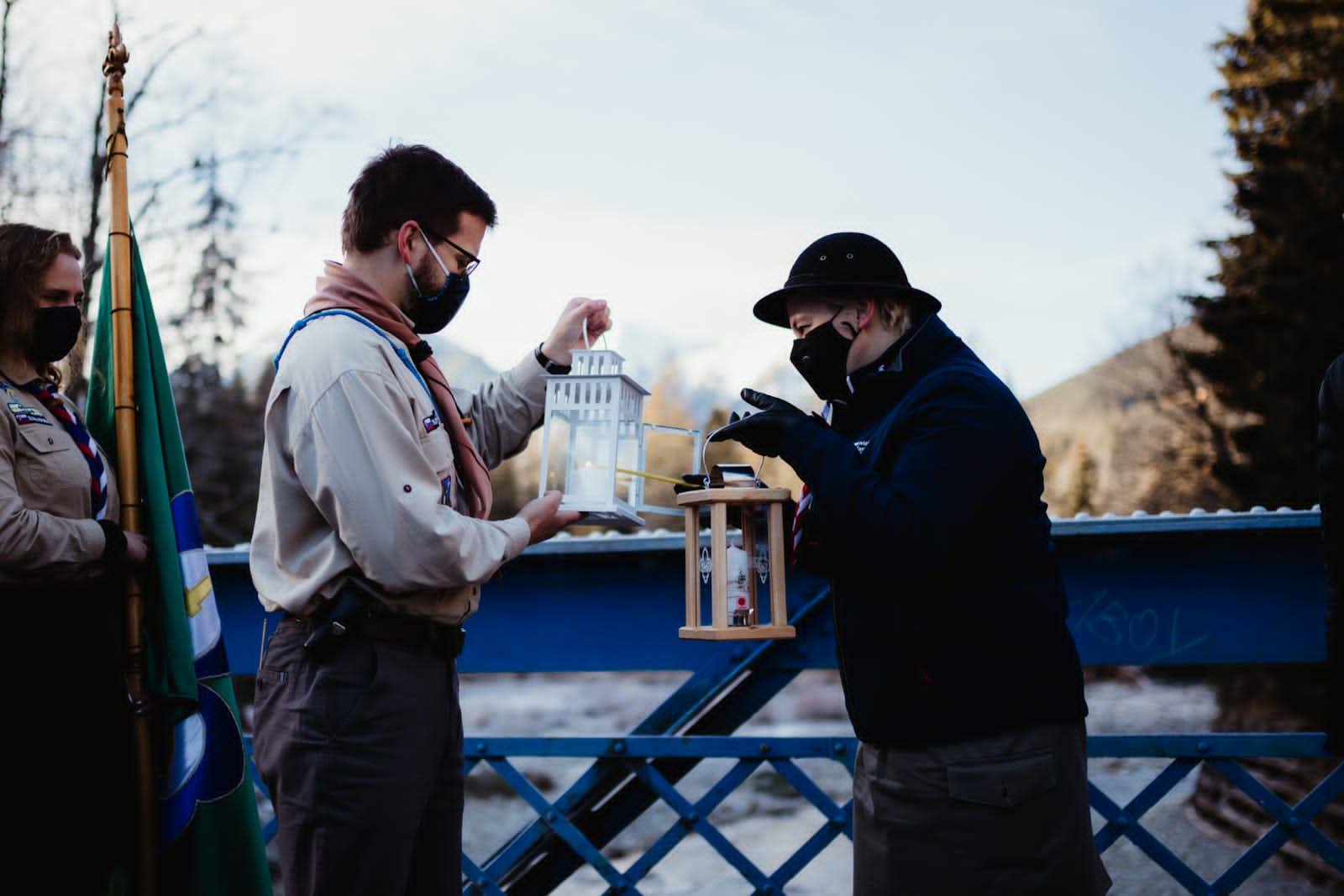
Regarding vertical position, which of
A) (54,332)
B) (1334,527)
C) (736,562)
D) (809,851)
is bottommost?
(809,851)

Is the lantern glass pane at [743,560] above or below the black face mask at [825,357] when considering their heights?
below

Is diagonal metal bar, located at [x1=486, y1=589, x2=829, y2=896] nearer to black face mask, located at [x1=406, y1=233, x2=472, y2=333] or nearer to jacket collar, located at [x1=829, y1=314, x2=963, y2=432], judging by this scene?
jacket collar, located at [x1=829, y1=314, x2=963, y2=432]

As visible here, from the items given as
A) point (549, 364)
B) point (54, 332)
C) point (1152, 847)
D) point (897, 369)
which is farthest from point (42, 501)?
point (1152, 847)

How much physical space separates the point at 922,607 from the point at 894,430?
17.8 inches

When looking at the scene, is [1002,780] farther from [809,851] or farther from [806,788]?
[809,851]

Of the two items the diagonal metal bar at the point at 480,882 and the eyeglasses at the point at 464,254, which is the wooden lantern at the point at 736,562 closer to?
the eyeglasses at the point at 464,254

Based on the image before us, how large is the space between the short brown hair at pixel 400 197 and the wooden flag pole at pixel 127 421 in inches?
31.5

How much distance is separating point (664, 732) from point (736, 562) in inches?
69.3

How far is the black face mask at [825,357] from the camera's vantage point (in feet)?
10.3

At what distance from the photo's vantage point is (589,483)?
3.48 meters

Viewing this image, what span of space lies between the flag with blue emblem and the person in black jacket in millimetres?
3375

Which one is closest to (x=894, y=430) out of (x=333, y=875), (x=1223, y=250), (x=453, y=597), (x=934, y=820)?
(x=934, y=820)

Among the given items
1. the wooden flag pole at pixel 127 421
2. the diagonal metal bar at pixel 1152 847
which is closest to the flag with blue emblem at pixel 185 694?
the wooden flag pole at pixel 127 421

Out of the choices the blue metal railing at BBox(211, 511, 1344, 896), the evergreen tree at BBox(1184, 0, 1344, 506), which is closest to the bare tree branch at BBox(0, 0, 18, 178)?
the blue metal railing at BBox(211, 511, 1344, 896)
